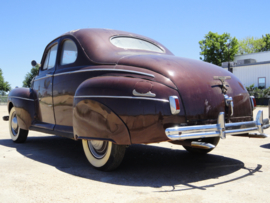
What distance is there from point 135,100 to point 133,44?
158cm

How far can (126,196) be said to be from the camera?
109 inches

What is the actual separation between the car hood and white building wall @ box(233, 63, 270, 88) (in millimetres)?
28043

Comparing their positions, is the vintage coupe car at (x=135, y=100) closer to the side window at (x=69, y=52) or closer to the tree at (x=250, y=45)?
the side window at (x=69, y=52)

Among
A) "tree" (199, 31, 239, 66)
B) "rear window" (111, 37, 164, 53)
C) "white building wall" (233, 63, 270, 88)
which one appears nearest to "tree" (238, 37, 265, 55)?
"tree" (199, 31, 239, 66)

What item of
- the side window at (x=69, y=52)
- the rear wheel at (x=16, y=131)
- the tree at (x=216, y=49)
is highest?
the tree at (x=216, y=49)

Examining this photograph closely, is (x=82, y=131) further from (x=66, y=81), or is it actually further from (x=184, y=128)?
(x=184, y=128)

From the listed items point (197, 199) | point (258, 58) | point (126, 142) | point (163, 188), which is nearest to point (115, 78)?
point (126, 142)

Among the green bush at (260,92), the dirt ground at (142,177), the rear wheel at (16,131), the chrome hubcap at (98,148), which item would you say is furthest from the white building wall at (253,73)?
the chrome hubcap at (98,148)

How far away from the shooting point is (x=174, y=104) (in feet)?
10.1

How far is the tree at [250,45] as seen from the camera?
62.5m

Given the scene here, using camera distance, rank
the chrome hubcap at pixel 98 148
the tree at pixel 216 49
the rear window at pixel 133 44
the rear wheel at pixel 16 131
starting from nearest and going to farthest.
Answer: the chrome hubcap at pixel 98 148 < the rear window at pixel 133 44 < the rear wheel at pixel 16 131 < the tree at pixel 216 49

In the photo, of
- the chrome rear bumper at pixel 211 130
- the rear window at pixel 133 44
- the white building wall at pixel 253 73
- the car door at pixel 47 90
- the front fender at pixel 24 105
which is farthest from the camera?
the white building wall at pixel 253 73

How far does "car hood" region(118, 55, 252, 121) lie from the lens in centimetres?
325

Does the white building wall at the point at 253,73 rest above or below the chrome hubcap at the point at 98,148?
above
